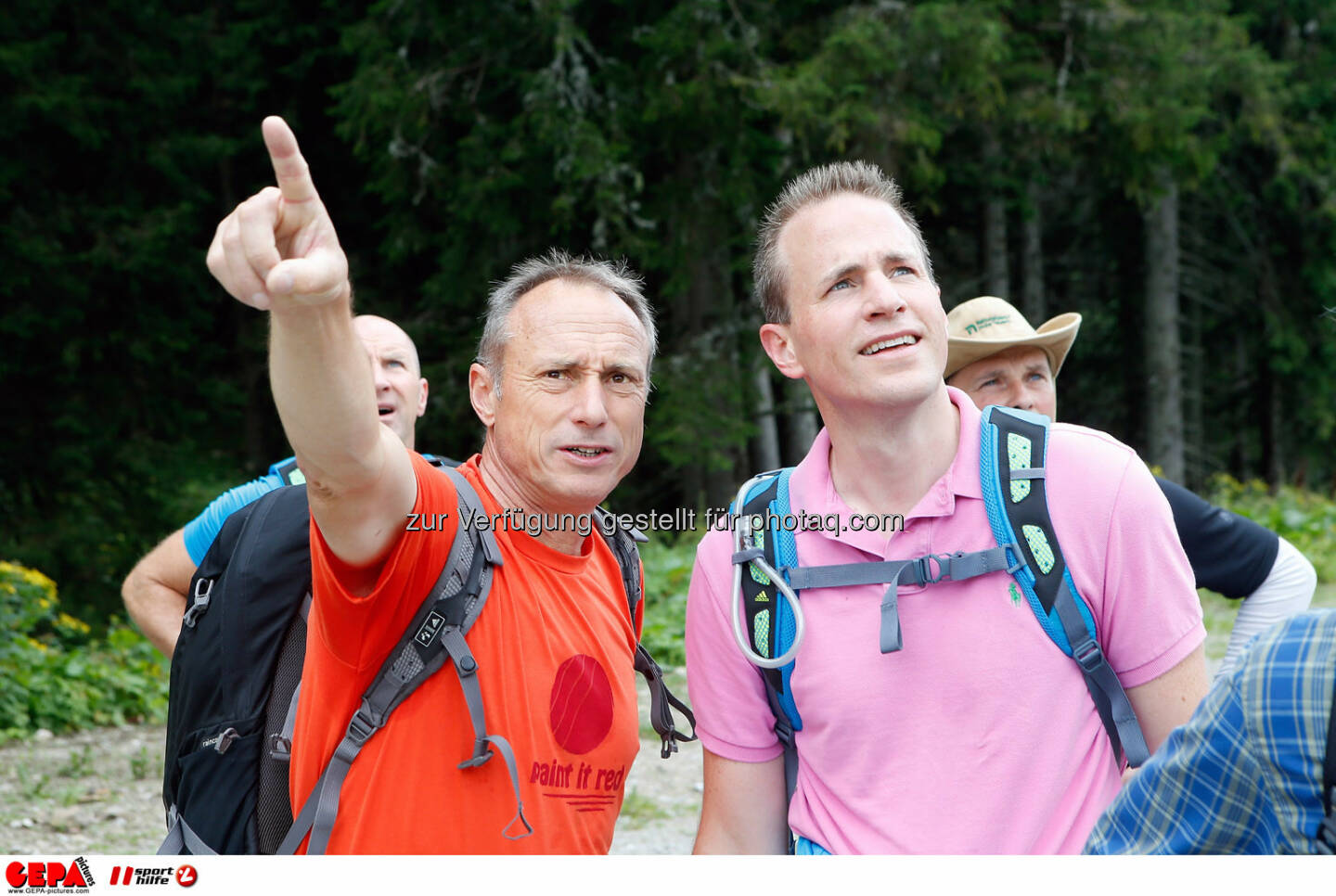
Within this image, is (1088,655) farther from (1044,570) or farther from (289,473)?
(289,473)

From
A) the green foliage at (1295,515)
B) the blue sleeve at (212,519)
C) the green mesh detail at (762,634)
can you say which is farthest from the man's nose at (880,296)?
the green foliage at (1295,515)

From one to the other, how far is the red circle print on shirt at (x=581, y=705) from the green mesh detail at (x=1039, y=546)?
0.89 metres

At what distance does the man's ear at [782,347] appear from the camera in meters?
2.63

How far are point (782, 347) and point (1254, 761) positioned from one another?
1579 mm

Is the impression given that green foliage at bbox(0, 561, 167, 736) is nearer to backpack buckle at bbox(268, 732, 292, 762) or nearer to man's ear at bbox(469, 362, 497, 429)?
backpack buckle at bbox(268, 732, 292, 762)

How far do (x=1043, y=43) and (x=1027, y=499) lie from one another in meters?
11.8

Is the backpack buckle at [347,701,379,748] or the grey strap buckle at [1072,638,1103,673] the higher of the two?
the grey strap buckle at [1072,638,1103,673]

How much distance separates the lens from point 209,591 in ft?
8.92

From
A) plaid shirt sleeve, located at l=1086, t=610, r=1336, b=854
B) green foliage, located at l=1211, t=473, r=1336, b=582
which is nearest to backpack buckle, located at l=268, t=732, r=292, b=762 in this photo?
plaid shirt sleeve, located at l=1086, t=610, r=1336, b=854

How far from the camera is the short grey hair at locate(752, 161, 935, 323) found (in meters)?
2.61

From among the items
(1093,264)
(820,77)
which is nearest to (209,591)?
(820,77)

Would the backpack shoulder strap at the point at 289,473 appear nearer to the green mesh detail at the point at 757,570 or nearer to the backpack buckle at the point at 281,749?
the backpack buckle at the point at 281,749

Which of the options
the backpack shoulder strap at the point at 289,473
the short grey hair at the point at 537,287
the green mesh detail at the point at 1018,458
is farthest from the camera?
the backpack shoulder strap at the point at 289,473

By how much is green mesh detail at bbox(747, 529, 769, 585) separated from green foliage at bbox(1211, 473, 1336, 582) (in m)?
8.55
